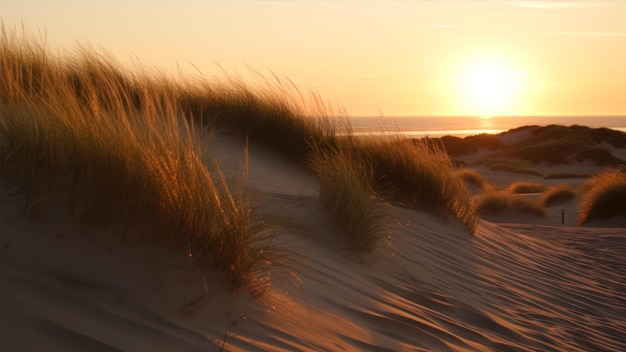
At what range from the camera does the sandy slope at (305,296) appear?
241 cm

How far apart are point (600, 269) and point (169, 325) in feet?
Answer: 20.9

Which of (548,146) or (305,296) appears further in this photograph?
(548,146)

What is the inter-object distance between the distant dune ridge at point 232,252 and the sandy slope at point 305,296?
0.03ft

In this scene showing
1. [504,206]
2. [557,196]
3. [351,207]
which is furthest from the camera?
[557,196]

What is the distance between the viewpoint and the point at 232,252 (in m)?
2.88

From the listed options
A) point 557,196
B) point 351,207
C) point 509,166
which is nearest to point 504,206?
point 557,196

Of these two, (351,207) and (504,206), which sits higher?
(351,207)

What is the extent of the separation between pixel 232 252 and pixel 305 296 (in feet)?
2.11

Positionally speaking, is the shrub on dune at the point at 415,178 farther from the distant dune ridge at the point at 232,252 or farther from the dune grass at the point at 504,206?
the dune grass at the point at 504,206

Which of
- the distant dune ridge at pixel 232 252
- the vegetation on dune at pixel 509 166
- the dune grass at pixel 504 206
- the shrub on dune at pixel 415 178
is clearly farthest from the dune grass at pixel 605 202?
the vegetation on dune at pixel 509 166

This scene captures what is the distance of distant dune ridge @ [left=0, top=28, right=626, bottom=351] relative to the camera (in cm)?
258

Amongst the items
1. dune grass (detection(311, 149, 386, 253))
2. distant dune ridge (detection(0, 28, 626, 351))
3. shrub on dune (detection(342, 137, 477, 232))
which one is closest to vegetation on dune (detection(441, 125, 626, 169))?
shrub on dune (detection(342, 137, 477, 232))

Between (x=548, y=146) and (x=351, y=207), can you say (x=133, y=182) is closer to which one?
(x=351, y=207)

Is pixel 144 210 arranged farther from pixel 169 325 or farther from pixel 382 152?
pixel 382 152
